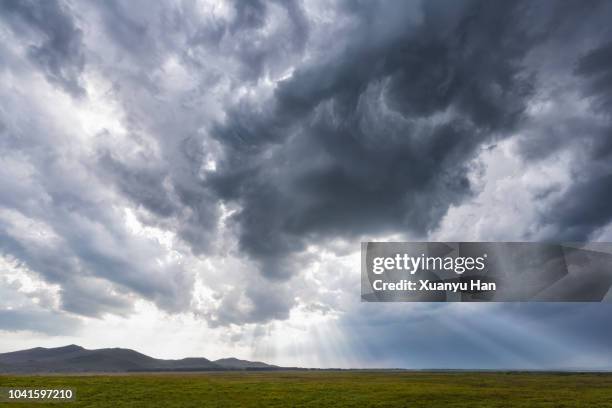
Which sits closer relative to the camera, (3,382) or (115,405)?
(115,405)

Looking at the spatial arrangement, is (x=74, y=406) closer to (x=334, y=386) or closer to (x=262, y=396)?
(x=262, y=396)

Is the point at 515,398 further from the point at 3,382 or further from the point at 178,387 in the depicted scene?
the point at 3,382

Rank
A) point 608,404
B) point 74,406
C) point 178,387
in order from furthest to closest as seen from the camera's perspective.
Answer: point 178,387 → point 608,404 → point 74,406

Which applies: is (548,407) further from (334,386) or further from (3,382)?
(3,382)

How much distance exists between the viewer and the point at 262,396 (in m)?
69.7

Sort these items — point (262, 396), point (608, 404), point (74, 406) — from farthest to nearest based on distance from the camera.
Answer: point (262, 396) → point (608, 404) → point (74, 406)

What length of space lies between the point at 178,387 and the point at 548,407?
60.6 metres

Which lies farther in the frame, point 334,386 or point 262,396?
point 334,386

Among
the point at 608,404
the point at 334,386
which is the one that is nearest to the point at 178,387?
the point at 334,386

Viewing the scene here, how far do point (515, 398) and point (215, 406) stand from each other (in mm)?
48737

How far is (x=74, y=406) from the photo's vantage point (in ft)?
195

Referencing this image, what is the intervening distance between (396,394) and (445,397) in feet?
26.5

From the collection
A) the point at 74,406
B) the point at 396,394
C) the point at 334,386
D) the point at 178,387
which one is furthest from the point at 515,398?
the point at 74,406

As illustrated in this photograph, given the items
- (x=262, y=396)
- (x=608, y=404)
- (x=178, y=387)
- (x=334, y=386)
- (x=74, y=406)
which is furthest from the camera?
(x=334, y=386)
